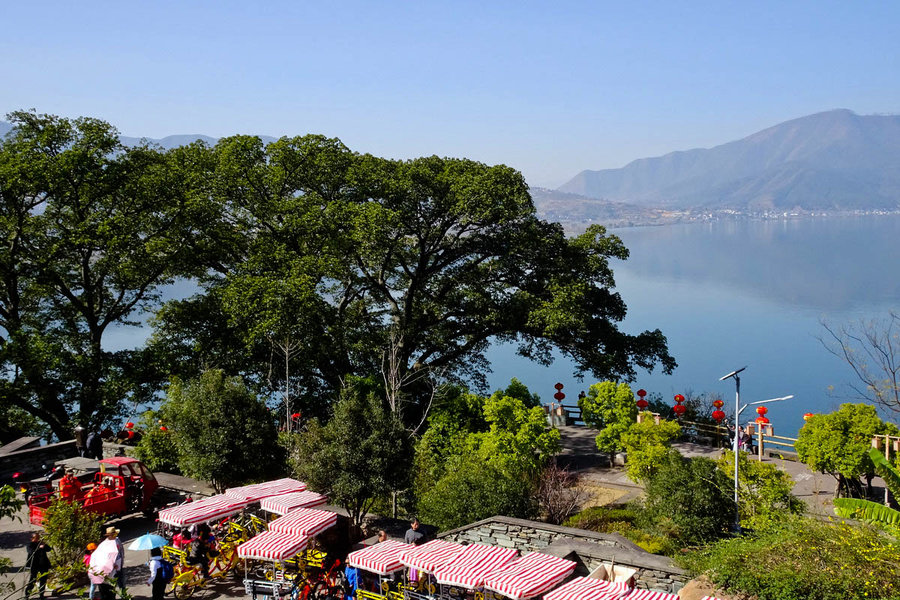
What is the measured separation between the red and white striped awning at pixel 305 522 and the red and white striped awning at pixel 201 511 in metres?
1.30

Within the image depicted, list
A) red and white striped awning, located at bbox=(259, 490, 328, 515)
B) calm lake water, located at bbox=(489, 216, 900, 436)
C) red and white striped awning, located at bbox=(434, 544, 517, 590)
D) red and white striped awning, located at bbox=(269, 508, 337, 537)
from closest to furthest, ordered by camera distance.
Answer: red and white striped awning, located at bbox=(434, 544, 517, 590), red and white striped awning, located at bbox=(269, 508, 337, 537), red and white striped awning, located at bbox=(259, 490, 328, 515), calm lake water, located at bbox=(489, 216, 900, 436)

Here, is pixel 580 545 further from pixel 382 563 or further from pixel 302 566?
pixel 302 566

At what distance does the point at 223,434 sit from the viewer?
1781 centimetres

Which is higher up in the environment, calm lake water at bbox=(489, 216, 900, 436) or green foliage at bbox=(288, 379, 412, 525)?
green foliage at bbox=(288, 379, 412, 525)

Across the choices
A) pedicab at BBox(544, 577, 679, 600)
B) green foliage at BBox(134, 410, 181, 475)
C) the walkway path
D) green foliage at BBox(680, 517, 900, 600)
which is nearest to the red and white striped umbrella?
pedicab at BBox(544, 577, 679, 600)

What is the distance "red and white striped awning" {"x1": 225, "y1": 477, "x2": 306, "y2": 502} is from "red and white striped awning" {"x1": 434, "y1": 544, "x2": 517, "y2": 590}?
5260mm

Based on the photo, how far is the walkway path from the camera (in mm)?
21578

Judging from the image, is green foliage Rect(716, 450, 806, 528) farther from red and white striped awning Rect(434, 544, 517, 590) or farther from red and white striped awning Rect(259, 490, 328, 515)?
red and white striped awning Rect(259, 490, 328, 515)

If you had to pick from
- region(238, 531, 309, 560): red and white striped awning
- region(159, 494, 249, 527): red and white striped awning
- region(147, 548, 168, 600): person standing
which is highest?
region(159, 494, 249, 527): red and white striped awning

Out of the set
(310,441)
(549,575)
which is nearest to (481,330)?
(310,441)

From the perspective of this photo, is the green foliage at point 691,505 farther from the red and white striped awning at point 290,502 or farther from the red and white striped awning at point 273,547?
the red and white striped awning at point 273,547

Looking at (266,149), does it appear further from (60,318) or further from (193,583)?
(193,583)

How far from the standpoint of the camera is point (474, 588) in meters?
11.5

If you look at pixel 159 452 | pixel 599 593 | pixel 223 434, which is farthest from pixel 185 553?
pixel 599 593
